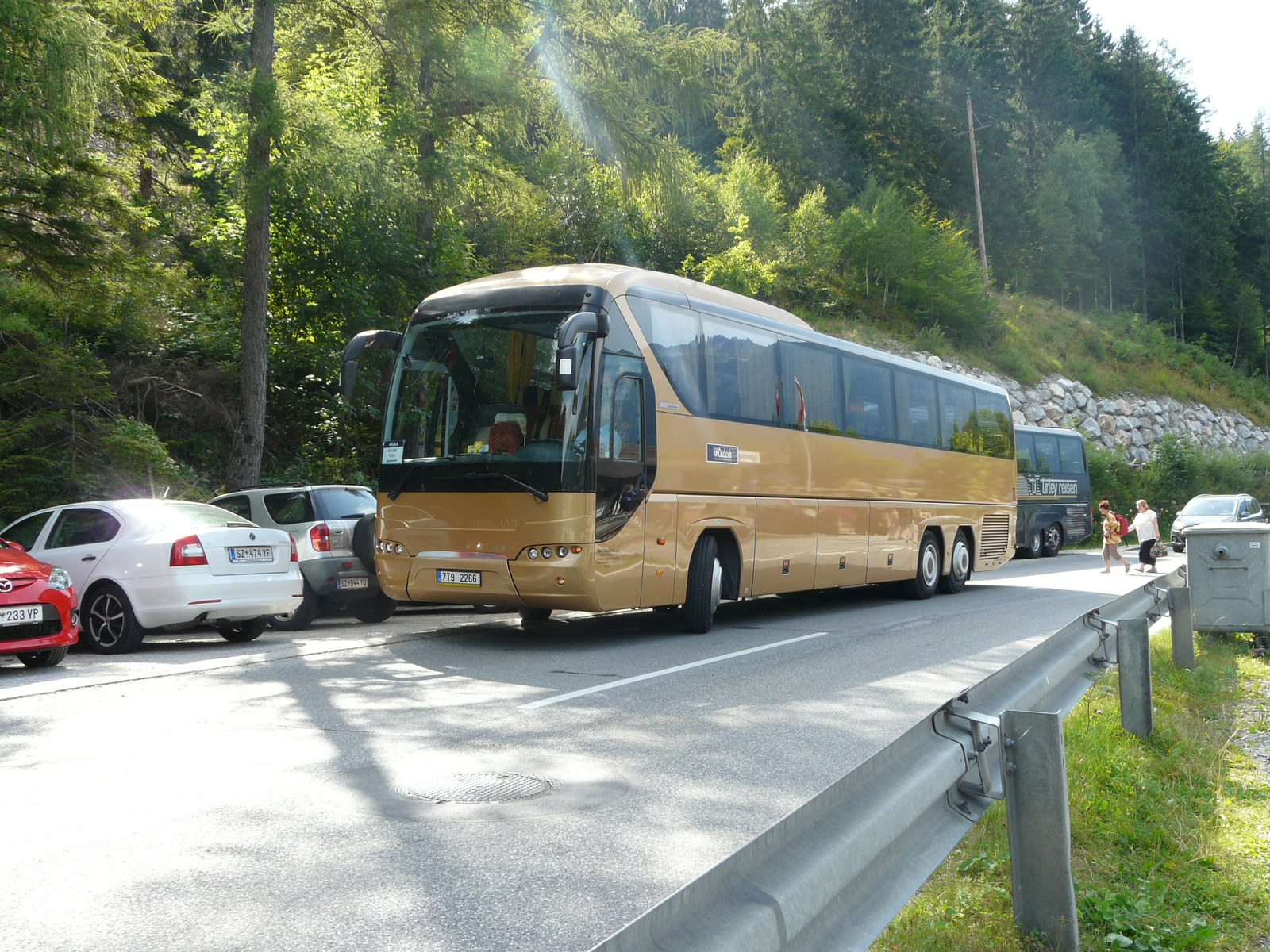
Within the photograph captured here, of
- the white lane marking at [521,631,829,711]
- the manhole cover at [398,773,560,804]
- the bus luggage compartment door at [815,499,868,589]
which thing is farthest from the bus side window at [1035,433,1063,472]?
the manhole cover at [398,773,560,804]

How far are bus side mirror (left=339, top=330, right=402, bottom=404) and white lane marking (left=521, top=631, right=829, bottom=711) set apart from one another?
4367 mm

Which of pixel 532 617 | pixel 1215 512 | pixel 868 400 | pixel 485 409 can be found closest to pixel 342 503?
pixel 532 617

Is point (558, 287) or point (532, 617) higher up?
point (558, 287)

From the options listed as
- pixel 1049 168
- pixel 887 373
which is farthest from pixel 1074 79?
pixel 887 373

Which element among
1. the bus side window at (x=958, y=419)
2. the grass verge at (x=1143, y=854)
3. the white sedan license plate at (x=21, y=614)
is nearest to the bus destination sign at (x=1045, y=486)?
the bus side window at (x=958, y=419)

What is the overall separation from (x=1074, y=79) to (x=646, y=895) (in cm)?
7899

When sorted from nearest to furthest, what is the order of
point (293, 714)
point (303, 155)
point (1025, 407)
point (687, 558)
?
point (293, 714)
point (687, 558)
point (303, 155)
point (1025, 407)

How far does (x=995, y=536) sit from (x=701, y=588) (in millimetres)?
10276

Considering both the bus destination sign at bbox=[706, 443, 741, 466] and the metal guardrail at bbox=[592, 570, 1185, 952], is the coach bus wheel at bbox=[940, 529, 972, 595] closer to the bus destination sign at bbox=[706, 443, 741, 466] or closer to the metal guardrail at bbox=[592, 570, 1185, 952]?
the bus destination sign at bbox=[706, 443, 741, 466]

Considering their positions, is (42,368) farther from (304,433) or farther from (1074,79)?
(1074,79)

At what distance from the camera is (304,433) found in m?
→ 22.3

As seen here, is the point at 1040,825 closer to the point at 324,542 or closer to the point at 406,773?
the point at 406,773

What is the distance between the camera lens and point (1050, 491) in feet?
112

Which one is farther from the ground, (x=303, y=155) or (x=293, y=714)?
(x=303, y=155)
